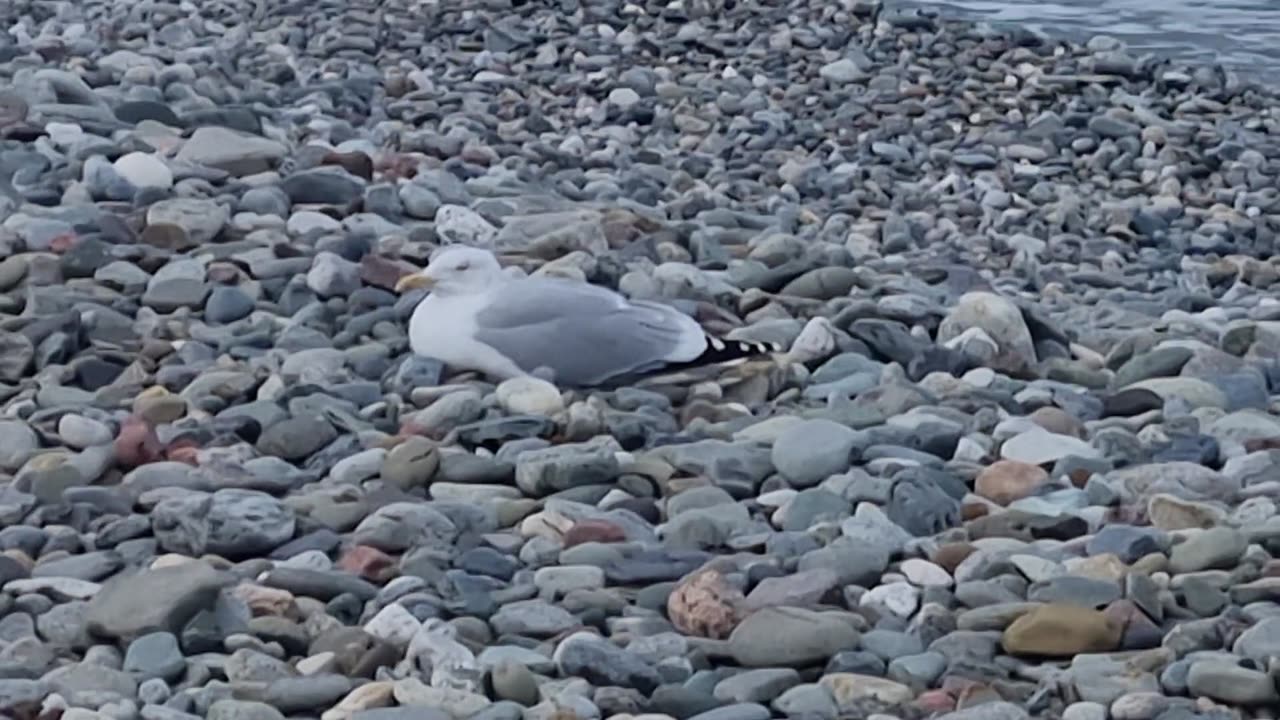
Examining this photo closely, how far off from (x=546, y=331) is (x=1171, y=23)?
9464mm

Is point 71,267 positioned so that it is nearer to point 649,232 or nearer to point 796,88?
point 649,232

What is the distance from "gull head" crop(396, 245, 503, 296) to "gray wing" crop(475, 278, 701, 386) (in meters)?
0.08

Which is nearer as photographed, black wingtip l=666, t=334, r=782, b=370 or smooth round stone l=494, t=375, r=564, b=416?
smooth round stone l=494, t=375, r=564, b=416

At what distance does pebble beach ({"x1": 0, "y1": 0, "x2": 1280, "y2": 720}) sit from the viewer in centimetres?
330

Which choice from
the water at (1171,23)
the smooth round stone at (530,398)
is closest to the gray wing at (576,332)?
the smooth round stone at (530,398)

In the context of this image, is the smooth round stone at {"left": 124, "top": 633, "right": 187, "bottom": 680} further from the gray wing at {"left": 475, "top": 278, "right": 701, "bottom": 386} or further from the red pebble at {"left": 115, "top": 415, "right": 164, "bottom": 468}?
the gray wing at {"left": 475, "top": 278, "right": 701, "bottom": 386}

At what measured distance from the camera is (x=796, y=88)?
10125 mm

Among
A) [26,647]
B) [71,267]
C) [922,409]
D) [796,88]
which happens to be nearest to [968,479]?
[922,409]

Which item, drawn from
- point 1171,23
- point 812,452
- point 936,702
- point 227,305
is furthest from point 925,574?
point 1171,23

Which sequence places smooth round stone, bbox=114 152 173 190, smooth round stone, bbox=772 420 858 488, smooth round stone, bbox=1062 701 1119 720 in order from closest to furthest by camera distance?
smooth round stone, bbox=1062 701 1119 720, smooth round stone, bbox=772 420 858 488, smooth round stone, bbox=114 152 173 190

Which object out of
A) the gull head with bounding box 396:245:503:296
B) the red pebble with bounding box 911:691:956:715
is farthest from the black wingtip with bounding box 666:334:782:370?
the red pebble with bounding box 911:691:956:715

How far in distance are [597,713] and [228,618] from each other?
25.5 inches

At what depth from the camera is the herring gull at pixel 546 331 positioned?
477 centimetres

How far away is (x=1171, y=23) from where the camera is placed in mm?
13406
